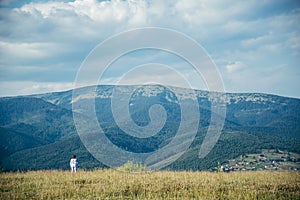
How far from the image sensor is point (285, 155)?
197625 millimetres

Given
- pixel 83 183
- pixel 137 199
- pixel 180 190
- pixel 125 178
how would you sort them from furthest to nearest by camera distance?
pixel 125 178 → pixel 83 183 → pixel 180 190 → pixel 137 199

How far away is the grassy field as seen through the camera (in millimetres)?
14883

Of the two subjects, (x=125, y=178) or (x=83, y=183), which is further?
(x=125, y=178)

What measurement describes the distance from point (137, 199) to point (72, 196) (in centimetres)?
299

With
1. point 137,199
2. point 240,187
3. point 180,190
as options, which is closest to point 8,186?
point 137,199

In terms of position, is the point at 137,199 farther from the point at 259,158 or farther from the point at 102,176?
the point at 259,158

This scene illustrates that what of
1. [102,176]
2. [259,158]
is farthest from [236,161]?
[102,176]

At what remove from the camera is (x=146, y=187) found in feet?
55.4

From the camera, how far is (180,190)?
16.2 meters

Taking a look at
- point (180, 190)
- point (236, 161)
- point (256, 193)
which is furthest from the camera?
point (236, 161)

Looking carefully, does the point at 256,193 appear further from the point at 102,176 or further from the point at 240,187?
the point at 102,176

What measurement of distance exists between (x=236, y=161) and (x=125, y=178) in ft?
605

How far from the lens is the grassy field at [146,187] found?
1488cm

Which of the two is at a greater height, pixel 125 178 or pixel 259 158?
pixel 125 178
